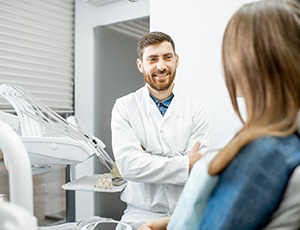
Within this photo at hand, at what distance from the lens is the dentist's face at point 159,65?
5.49ft

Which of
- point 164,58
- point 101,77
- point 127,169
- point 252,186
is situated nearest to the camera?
point 252,186

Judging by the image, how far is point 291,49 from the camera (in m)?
0.66

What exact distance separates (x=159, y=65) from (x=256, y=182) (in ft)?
3.79

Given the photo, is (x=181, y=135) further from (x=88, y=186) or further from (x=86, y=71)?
(x=86, y=71)

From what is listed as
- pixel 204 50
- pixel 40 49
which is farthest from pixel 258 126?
pixel 40 49

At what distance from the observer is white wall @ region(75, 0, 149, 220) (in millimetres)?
2861

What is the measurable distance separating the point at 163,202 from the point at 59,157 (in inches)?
25.7

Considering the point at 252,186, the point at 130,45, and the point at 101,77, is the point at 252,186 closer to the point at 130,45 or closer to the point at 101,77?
the point at 101,77

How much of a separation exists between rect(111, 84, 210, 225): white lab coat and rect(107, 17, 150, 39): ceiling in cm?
140

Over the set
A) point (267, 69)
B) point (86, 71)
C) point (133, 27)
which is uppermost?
point (133, 27)

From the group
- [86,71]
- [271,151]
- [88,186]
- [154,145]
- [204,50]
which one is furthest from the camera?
[86,71]

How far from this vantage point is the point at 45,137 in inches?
69.4

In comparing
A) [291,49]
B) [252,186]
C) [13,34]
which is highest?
Result: [13,34]

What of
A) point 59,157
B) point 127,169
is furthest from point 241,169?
point 59,157
